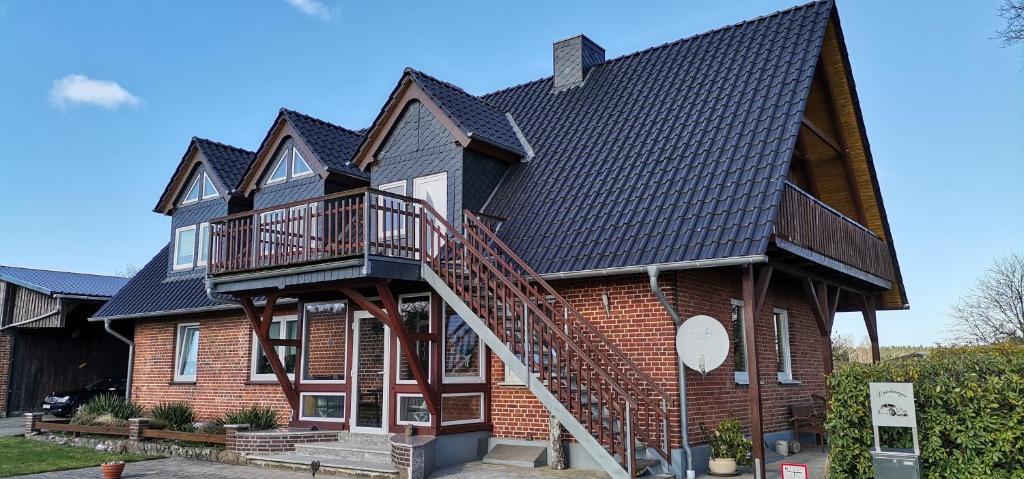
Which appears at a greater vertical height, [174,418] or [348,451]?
[174,418]

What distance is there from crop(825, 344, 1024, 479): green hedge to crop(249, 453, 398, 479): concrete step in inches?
234

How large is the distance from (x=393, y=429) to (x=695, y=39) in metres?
9.24

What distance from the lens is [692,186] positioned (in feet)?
37.6

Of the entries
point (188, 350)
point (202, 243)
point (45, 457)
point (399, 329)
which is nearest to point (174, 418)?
point (45, 457)

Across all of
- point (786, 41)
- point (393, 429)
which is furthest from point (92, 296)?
point (786, 41)

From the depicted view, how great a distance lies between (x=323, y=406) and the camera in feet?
45.4

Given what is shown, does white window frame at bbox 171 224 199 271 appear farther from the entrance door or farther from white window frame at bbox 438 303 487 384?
white window frame at bbox 438 303 487 384

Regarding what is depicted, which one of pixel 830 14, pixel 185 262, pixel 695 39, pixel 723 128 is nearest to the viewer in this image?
pixel 723 128

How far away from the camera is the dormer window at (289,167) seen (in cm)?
1587

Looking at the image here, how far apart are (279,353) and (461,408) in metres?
5.37

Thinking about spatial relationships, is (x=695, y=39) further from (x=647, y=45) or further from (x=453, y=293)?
(x=453, y=293)

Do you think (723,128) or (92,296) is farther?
(92,296)

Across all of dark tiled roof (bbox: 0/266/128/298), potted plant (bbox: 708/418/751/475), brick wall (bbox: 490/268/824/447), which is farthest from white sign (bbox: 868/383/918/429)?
dark tiled roof (bbox: 0/266/128/298)

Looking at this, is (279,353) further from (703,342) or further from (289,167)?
(703,342)
